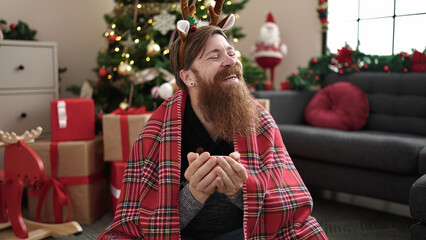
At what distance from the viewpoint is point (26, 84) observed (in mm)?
2705

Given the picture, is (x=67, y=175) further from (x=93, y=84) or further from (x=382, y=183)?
(x=382, y=183)

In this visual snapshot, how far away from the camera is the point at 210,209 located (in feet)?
3.95

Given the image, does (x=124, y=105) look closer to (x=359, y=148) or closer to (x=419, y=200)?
(x=359, y=148)

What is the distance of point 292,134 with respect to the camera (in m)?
2.68

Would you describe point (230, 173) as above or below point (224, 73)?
below

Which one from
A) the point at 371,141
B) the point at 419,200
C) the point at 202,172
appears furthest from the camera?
the point at 371,141

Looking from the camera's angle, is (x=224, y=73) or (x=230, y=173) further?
(x=224, y=73)

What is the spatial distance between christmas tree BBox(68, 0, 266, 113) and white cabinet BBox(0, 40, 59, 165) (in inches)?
11.2

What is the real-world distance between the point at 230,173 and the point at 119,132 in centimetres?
Result: 149

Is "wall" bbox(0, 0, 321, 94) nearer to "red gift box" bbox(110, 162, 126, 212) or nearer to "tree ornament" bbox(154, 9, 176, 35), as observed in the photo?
"tree ornament" bbox(154, 9, 176, 35)

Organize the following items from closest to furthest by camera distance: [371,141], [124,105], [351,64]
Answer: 1. [371,141]
2. [124,105]
3. [351,64]

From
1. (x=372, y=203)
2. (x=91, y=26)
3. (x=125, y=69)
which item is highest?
(x=91, y=26)

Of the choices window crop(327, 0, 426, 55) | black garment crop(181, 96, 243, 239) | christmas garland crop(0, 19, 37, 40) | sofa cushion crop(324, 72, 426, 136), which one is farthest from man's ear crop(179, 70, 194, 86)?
window crop(327, 0, 426, 55)

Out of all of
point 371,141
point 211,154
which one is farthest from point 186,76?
point 371,141
